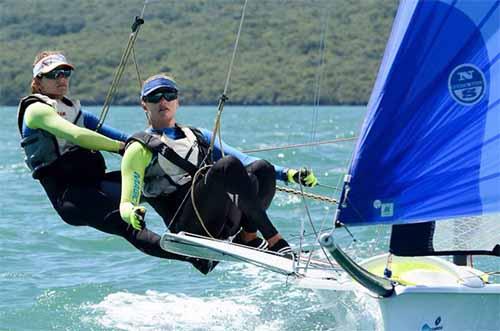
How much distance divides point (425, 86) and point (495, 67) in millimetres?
314

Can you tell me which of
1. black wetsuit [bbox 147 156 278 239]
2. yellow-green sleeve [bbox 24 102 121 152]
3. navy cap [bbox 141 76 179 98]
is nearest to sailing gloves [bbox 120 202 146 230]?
black wetsuit [bbox 147 156 278 239]

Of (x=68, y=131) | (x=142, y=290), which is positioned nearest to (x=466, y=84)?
(x=68, y=131)

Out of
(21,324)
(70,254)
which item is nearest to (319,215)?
(70,254)

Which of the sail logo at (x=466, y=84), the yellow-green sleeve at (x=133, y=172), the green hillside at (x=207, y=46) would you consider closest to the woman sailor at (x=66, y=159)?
the yellow-green sleeve at (x=133, y=172)

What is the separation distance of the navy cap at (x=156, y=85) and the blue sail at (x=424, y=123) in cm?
115

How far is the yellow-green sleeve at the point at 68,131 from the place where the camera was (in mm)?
5535

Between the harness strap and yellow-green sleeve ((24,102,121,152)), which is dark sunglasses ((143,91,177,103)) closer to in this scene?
the harness strap

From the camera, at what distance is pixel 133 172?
531 cm

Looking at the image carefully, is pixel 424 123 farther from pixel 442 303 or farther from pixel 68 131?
pixel 68 131

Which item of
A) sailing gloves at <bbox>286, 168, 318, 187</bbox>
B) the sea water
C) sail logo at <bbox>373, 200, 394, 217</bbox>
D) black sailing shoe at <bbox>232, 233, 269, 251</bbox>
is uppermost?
sailing gloves at <bbox>286, 168, 318, 187</bbox>

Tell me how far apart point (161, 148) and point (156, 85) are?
306 millimetres

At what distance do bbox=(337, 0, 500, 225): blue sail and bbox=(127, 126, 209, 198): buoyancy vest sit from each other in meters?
1.06

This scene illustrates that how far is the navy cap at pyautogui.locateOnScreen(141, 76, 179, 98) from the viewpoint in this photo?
17.7 feet

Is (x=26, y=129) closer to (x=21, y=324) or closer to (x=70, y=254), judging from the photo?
(x=21, y=324)
